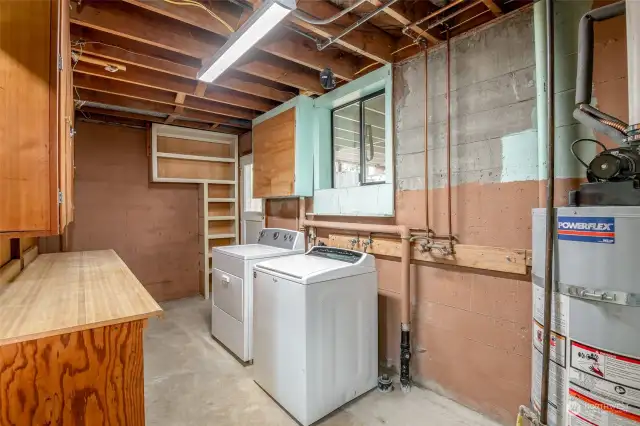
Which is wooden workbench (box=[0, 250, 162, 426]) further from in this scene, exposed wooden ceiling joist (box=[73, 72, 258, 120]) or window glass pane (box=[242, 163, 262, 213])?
window glass pane (box=[242, 163, 262, 213])

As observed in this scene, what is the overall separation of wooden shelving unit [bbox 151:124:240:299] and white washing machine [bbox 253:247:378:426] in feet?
8.28

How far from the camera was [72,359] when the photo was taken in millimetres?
1155

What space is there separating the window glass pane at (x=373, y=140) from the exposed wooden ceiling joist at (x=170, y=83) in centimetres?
119

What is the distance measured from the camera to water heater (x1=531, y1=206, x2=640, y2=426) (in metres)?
0.97

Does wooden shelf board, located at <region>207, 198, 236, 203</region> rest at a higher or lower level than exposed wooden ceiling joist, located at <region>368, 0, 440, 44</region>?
lower

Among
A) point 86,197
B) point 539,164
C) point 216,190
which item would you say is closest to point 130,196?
point 86,197

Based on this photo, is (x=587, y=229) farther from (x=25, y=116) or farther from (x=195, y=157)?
(x=195, y=157)

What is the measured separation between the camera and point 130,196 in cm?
413

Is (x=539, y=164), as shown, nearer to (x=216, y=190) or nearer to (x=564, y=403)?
(x=564, y=403)

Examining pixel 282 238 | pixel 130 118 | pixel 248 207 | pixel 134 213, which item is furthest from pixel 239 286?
pixel 130 118

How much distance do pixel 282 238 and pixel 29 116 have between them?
219 cm

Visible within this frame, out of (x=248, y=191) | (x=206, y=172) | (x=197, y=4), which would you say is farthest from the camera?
(x=248, y=191)

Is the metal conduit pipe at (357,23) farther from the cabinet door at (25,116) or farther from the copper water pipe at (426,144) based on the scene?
the cabinet door at (25,116)

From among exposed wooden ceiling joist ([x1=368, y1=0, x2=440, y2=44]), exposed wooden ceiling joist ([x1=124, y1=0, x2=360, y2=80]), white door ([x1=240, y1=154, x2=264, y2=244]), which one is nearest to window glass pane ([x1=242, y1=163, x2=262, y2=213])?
white door ([x1=240, y1=154, x2=264, y2=244])
